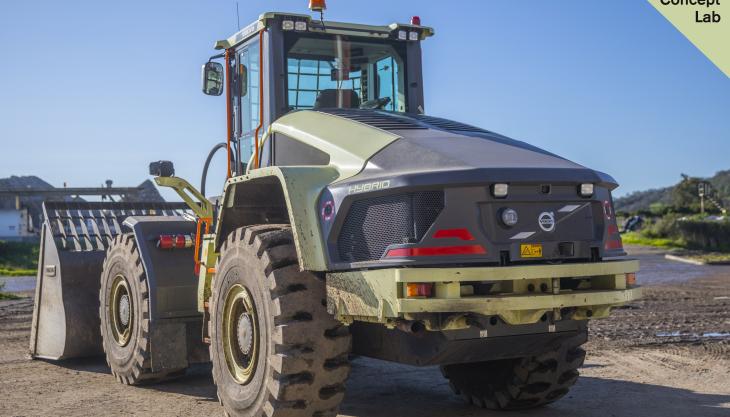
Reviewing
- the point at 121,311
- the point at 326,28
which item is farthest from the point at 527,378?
the point at 121,311

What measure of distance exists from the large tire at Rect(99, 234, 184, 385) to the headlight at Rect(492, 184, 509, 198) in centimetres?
400

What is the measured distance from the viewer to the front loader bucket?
31.0ft

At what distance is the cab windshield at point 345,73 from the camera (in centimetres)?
721

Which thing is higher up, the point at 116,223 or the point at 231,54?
the point at 231,54

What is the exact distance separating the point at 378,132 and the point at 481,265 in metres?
1.41

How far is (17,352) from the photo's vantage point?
1048cm

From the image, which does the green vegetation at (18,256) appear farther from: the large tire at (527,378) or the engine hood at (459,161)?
the engine hood at (459,161)

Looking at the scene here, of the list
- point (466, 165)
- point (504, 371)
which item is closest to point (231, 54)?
point (466, 165)

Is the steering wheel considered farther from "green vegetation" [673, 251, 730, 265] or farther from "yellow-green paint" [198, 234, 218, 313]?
"green vegetation" [673, 251, 730, 265]

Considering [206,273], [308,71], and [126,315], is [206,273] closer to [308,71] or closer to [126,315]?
[126,315]

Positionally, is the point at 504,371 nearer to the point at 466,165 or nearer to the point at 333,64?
the point at 466,165

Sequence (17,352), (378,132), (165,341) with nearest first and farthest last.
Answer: (378,132) → (165,341) → (17,352)

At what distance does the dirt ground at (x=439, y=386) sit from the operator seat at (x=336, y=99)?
254cm

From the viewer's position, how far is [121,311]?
8672mm
